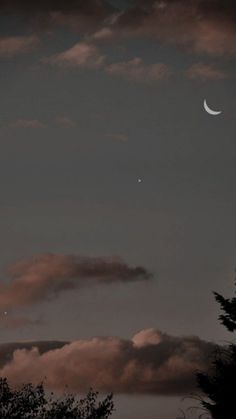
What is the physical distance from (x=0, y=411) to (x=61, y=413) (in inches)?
246

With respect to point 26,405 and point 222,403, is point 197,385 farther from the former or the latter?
point 26,405

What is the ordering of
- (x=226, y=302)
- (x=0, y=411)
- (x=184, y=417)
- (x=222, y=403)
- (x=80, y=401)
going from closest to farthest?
1. (x=184, y=417)
2. (x=222, y=403)
3. (x=226, y=302)
4. (x=0, y=411)
5. (x=80, y=401)

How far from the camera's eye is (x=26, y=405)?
6794cm

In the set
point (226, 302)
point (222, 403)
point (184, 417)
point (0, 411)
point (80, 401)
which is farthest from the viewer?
point (80, 401)

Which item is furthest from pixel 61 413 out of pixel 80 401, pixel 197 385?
pixel 197 385

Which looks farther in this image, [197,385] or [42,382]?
[42,382]

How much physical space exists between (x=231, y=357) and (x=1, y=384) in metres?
31.1

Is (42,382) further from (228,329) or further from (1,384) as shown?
(228,329)

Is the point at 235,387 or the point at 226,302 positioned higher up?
the point at 226,302

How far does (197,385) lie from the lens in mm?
43781

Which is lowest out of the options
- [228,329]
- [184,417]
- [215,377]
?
[184,417]

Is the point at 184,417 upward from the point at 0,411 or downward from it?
downward

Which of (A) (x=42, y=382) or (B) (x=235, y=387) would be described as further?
(A) (x=42, y=382)

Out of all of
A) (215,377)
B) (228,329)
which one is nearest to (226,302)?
(228,329)
